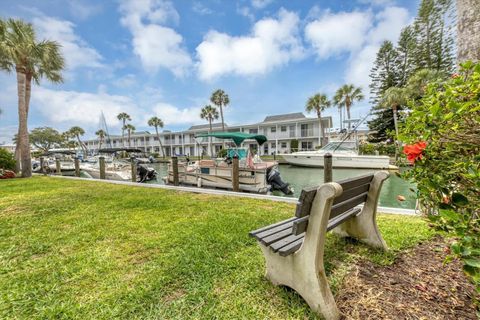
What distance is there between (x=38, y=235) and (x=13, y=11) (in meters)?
14.0

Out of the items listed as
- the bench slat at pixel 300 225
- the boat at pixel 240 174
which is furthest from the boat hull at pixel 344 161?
the bench slat at pixel 300 225

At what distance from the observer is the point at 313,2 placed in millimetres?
8984

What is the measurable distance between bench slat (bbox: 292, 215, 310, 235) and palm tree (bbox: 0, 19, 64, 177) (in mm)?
15174

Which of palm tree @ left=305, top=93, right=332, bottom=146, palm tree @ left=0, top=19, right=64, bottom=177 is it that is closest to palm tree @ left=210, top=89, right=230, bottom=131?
palm tree @ left=305, top=93, right=332, bottom=146

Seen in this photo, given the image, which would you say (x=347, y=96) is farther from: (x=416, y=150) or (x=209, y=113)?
(x=416, y=150)

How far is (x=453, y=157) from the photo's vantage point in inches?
50.3

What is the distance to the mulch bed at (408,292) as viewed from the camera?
1503mm

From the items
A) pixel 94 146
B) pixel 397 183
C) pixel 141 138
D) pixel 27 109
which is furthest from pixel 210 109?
pixel 94 146

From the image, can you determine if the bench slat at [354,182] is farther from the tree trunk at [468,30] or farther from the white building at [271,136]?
the white building at [271,136]

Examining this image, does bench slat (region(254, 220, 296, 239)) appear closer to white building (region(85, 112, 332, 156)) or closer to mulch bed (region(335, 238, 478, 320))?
mulch bed (region(335, 238, 478, 320))

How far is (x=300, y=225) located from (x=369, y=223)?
62.2 inches

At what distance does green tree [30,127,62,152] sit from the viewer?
5369 cm

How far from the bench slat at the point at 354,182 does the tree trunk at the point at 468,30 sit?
290 centimetres

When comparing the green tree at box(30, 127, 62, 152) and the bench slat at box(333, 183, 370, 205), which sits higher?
the green tree at box(30, 127, 62, 152)
